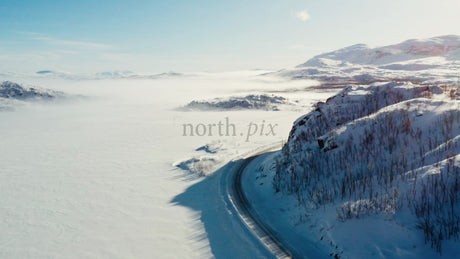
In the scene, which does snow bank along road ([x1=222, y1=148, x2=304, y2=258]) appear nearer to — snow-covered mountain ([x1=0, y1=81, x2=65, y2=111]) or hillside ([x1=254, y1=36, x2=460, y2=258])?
hillside ([x1=254, y1=36, x2=460, y2=258])

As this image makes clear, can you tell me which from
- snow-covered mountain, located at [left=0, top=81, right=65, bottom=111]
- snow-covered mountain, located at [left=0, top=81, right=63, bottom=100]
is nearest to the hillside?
snow-covered mountain, located at [left=0, top=81, right=65, bottom=111]

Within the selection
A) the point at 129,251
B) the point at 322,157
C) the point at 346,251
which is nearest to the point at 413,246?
the point at 346,251

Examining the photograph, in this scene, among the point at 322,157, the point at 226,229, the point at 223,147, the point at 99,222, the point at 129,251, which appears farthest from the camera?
the point at 223,147

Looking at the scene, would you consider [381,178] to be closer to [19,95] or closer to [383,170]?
[383,170]

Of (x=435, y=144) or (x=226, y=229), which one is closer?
(x=435, y=144)

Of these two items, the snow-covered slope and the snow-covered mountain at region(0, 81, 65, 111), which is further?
the snow-covered mountain at region(0, 81, 65, 111)

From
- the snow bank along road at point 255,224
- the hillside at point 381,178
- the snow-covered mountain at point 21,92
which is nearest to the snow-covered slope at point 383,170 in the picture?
the hillside at point 381,178

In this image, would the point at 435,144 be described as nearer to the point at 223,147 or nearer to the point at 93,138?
the point at 223,147

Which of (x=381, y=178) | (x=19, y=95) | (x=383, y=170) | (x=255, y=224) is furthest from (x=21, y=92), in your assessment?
(x=381, y=178)
